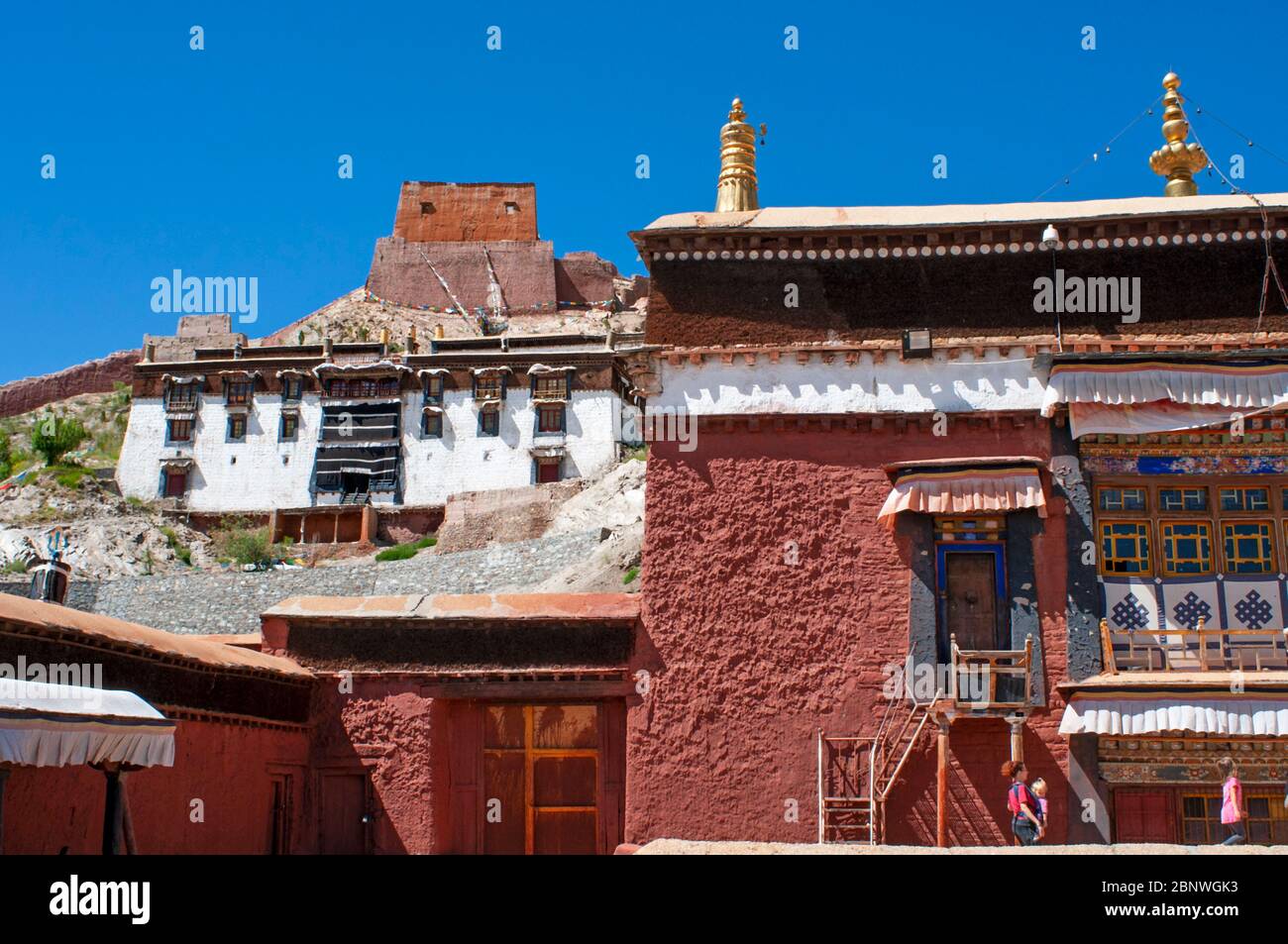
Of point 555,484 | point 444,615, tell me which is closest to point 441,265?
point 555,484

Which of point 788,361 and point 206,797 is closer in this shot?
point 206,797

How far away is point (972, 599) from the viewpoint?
586 inches

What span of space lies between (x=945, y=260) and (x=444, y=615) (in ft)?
23.1

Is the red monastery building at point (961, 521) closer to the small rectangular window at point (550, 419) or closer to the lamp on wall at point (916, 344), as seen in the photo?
the lamp on wall at point (916, 344)

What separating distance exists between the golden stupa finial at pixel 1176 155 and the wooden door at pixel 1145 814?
7226mm

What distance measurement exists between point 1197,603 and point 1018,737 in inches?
101

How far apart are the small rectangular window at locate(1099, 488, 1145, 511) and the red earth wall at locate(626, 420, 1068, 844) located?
598mm

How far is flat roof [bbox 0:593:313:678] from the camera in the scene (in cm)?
1152

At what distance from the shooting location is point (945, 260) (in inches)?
616

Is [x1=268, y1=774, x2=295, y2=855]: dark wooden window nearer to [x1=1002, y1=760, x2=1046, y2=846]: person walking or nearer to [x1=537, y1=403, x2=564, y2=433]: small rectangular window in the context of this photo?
[x1=1002, y1=760, x2=1046, y2=846]: person walking

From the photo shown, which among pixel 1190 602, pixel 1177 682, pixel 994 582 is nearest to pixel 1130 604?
pixel 1190 602

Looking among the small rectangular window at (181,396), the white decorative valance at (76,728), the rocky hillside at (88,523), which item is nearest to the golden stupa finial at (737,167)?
the white decorative valance at (76,728)

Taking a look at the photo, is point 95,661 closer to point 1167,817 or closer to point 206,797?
point 206,797

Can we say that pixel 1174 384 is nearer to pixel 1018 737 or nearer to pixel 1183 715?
pixel 1183 715
